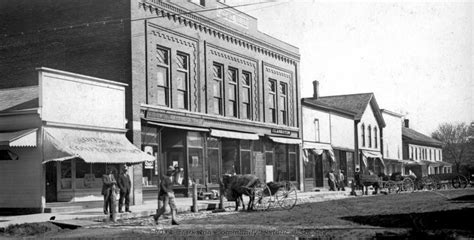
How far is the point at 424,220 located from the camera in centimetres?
1565

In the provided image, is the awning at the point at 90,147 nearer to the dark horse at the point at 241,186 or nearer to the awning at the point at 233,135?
the dark horse at the point at 241,186

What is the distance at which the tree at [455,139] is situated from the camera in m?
86.2

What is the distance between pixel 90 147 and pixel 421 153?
62243mm

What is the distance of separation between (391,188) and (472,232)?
1068 inches

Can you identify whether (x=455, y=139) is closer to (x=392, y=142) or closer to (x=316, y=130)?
(x=392, y=142)

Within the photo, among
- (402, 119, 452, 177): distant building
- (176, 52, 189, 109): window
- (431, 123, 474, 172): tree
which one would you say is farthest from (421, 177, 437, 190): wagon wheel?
(431, 123, 474, 172): tree

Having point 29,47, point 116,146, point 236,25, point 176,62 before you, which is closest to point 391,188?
point 236,25

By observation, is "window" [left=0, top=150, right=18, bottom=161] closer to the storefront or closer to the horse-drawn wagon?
the storefront

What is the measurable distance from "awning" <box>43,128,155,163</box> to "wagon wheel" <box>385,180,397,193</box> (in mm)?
18311

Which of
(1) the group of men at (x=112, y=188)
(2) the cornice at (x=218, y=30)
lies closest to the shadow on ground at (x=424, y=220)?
(1) the group of men at (x=112, y=188)

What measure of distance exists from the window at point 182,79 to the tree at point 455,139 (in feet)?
208

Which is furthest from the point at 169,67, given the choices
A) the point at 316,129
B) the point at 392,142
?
the point at 392,142

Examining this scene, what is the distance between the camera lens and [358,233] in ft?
42.1

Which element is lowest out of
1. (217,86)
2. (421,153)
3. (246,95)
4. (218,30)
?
(421,153)
